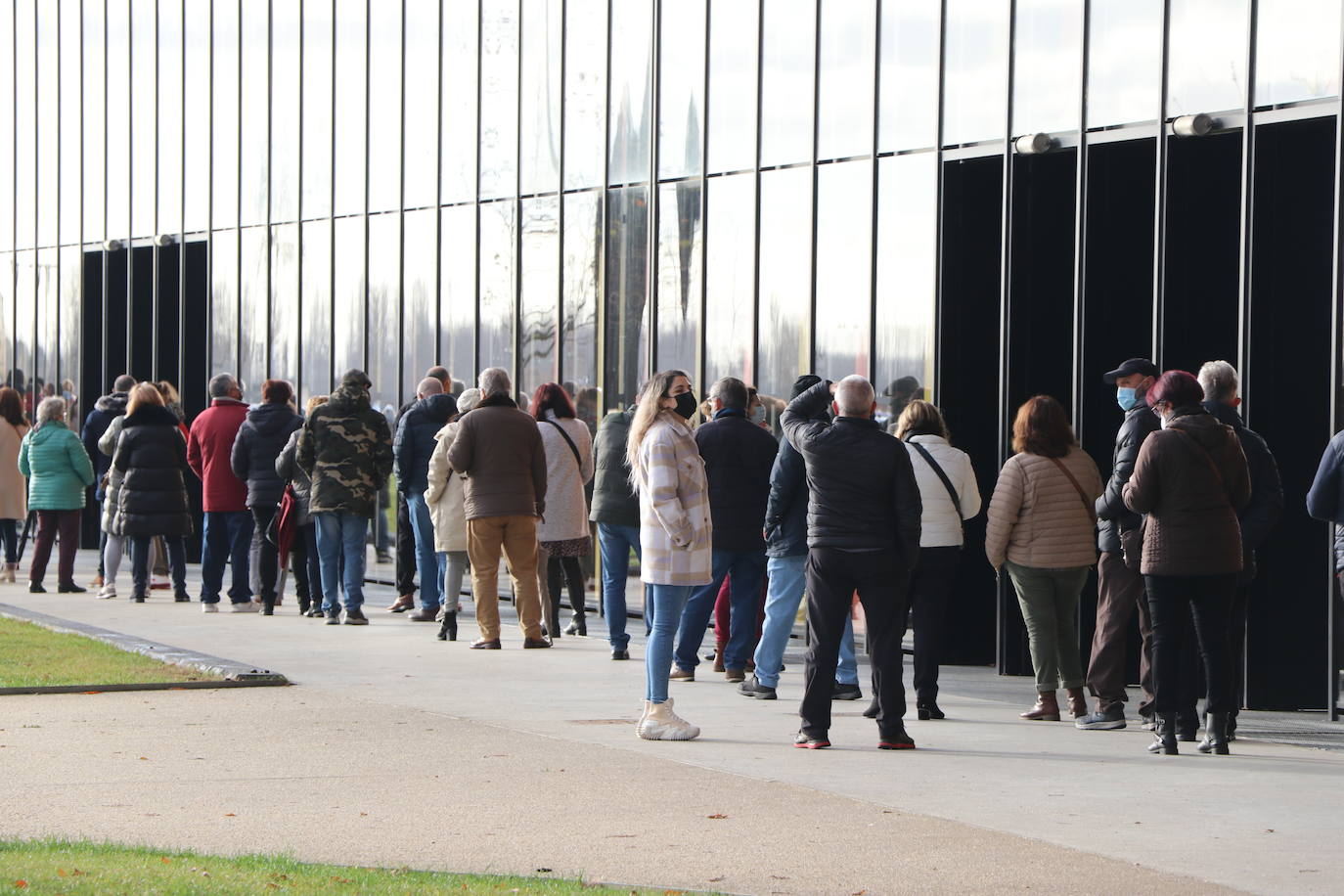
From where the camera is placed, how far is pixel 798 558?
11562mm

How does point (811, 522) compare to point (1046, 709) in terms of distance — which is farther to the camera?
point (1046, 709)

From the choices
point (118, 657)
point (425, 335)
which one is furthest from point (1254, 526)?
point (425, 335)

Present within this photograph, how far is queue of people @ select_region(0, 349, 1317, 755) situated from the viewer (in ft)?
31.3

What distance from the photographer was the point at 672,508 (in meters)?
10.1

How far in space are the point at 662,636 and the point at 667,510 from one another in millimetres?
638

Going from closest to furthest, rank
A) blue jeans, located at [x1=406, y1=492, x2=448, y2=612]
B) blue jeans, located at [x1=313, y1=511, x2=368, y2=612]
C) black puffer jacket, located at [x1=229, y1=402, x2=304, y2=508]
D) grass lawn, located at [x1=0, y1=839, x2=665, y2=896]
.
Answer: grass lawn, located at [x1=0, y1=839, x2=665, y2=896] → blue jeans, located at [x1=313, y1=511, x2=368, y2=612] → blue jeans, located at [x1=406, y1=492, x2=448, y2=612] → black puffer jacket, located at [x1=229, y1=402, x2=304, y2=508]

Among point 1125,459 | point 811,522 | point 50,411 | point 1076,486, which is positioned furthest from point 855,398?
point 50,411

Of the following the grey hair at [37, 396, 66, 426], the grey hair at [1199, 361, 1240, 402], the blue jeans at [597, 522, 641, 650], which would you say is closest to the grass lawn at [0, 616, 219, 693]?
the blue jeans at [597, 522, 641, 650]

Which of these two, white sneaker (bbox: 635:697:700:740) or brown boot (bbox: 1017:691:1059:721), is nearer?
white sneaker (bbox: 635:697:700:740)

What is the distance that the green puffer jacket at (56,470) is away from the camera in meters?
18.6

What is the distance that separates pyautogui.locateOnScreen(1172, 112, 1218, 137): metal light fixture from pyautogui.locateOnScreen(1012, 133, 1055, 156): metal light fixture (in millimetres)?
1176

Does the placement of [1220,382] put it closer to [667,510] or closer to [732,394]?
[667,510]

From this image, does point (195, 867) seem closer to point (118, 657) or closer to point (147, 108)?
point (118, 657)

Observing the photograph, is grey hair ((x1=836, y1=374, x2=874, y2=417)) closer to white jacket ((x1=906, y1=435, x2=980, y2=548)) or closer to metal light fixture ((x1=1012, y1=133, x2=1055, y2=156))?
white jacket ((x1=906, y1=435, x2=980, y2=548))
